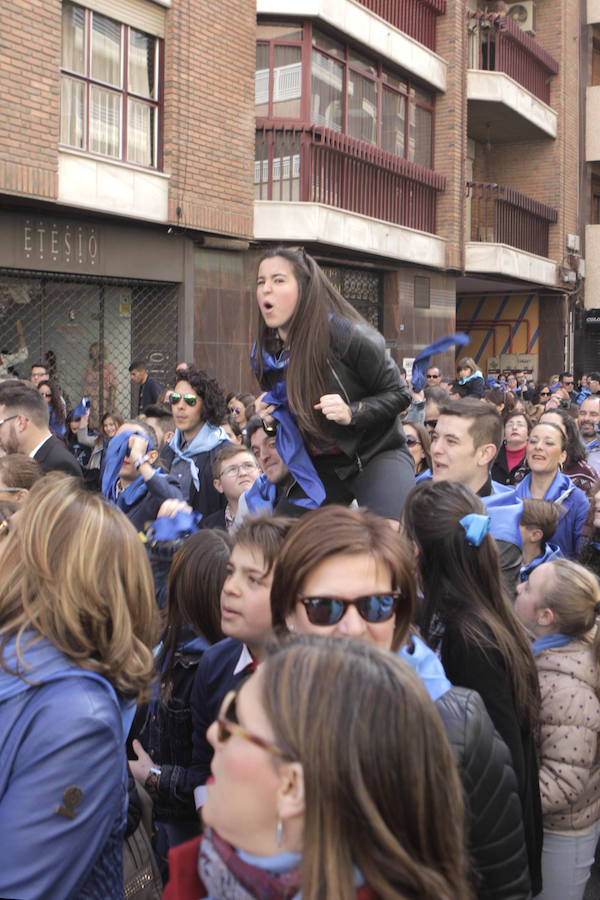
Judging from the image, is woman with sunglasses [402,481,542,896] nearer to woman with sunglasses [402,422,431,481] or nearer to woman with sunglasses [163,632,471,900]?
woman with sunglasses [163,632,471,900]

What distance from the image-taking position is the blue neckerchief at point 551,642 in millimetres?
3387

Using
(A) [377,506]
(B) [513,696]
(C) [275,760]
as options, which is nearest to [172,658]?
(A) [377,506]

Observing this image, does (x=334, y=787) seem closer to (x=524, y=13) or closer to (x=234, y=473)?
(x=234, y=473)

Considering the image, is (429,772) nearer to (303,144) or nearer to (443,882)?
(443,882)

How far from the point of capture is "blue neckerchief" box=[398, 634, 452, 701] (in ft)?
7.38

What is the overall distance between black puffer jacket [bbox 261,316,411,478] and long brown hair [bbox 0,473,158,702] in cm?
140

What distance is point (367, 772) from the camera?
1380mm

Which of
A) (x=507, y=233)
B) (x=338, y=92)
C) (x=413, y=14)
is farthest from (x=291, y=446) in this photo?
(x=507, y=233)

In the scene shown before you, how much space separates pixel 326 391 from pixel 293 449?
0.27m

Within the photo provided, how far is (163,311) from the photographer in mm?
13164

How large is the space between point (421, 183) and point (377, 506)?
49.7 ft

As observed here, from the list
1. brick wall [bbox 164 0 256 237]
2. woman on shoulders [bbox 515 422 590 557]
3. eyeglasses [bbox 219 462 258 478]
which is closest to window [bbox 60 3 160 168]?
brick wall [bbox 164 0 256 237]

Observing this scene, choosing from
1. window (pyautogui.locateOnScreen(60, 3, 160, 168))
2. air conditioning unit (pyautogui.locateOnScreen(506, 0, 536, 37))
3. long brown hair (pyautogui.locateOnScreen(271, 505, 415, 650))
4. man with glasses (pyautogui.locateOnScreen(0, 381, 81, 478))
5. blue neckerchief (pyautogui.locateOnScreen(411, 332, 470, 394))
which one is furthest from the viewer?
air conditioning unit (pyautogui.locateOnScreen(506, 0, 536, 37))

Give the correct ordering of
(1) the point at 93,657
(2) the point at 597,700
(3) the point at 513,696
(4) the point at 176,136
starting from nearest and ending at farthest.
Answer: (1) the point at 93,657 → (3) the point at 513,696 → (2) the point at 597,700 → (4) the point at 176,136
